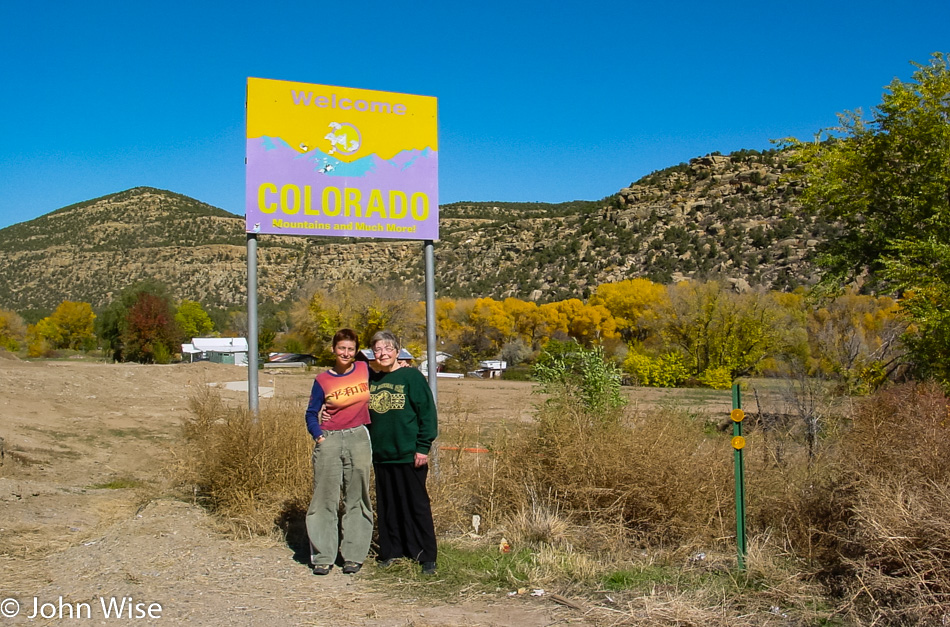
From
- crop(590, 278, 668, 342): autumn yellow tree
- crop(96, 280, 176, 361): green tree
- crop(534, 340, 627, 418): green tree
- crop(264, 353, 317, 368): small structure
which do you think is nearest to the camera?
crop(534, 340, 627, 418): green tree

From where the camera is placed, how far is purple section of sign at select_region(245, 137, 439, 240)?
6.97 metres

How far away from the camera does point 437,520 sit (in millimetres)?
6125

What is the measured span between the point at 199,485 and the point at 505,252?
83157mm

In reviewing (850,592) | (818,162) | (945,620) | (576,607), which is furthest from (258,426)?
(818,162)

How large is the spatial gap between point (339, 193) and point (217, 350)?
5171 cm

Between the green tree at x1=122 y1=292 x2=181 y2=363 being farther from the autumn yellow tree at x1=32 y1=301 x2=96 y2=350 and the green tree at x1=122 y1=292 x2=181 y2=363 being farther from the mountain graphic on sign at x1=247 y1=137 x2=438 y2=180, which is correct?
the mountain graphic on sign at x1=247 y1=137 x2=438 y2=180

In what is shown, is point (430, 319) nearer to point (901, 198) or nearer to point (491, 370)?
point (901, 198)

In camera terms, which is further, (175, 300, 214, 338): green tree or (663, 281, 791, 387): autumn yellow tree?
(175, 300, 214, 338): green tree

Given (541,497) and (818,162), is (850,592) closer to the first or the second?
(541,497)

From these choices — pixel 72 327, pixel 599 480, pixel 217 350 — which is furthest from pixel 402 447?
pixel 72 327

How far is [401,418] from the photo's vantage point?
526cm

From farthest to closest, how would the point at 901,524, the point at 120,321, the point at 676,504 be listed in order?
the point at 120,321
the point at 676,504
the point at 901,524

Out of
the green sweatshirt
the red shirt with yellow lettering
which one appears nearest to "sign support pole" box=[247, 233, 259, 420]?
the red shirt with yellow lettering

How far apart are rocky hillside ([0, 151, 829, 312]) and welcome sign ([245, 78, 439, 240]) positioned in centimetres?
5121
